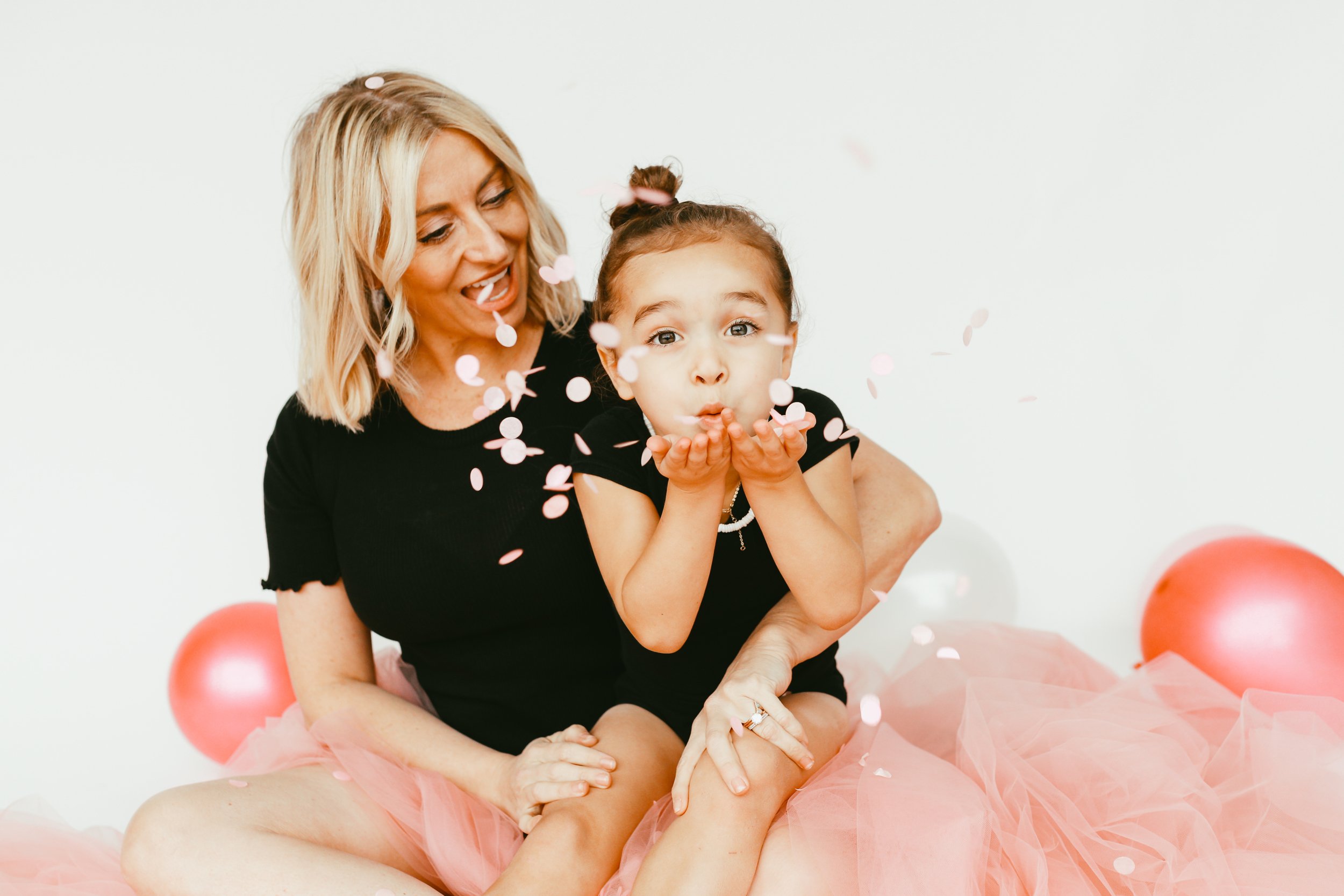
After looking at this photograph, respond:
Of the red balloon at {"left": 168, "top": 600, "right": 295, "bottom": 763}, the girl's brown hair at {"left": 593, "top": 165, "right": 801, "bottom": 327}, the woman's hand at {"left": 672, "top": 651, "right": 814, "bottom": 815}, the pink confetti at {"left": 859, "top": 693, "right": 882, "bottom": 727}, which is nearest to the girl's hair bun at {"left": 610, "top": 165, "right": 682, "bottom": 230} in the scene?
the girl's brown hair at {"left": 593, "top": 165, "right": 801, "bottom": 327}

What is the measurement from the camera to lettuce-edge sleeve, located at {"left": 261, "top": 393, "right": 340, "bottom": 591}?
6.57ft

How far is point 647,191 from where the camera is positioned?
5.53 feet

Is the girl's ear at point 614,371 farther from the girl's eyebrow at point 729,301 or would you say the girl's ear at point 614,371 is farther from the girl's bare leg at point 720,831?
the girl's bare leg at point 720,831

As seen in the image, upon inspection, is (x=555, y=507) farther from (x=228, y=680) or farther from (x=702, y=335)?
(x=228, y=680)

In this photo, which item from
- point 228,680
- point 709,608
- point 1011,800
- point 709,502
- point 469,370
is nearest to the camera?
point 709,502

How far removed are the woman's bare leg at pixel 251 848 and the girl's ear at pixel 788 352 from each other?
2.97 feet

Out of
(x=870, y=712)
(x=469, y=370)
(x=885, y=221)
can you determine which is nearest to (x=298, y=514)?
(x=469, y=370)

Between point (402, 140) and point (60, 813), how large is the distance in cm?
175

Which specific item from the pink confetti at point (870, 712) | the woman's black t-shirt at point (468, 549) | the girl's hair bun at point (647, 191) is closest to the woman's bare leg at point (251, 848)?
the woman's black t-shirt at point (468, 549)

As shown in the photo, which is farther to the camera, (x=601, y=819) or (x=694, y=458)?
(x=601, y=819)

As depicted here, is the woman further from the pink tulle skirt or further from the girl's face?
the girl's face

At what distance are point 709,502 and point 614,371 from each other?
13.5 inches

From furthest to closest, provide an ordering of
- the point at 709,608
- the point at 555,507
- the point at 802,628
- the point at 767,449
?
the point at 555,507 → the point at 709,608 → the point at 802,628 → the point at 767,449

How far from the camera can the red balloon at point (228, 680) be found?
7.77 ft
